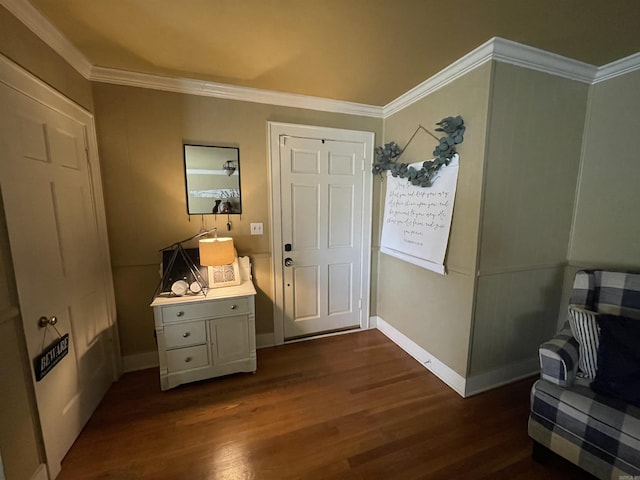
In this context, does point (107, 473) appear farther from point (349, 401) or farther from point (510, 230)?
point (510, 230)

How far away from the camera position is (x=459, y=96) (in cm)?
179

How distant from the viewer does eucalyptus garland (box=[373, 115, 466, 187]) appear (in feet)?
5.84

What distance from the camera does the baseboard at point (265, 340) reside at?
251 centimetres

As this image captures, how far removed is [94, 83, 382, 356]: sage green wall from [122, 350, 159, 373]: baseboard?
45 mm

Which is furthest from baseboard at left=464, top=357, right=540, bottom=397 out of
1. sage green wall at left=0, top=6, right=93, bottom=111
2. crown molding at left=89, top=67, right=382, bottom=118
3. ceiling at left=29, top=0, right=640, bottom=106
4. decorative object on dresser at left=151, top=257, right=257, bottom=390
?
sage green wall at left=0, top=6, right=93, bottom=111

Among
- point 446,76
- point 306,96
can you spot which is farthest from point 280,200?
point 446,76

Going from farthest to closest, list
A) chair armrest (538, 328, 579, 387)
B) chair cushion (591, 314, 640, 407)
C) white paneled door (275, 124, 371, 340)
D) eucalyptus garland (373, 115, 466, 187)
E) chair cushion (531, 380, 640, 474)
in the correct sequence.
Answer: white paneled door (275, 124, 371, 340) → eucalyptus garland (373, 115, 466, 187) → chair armrest (538, 328, 579, 387) → chair cushion (591, 314, 640, 407) → chair cushion (531, 380, 640, 474)

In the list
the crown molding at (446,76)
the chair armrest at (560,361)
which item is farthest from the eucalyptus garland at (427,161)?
the chair armrest at (560,361)

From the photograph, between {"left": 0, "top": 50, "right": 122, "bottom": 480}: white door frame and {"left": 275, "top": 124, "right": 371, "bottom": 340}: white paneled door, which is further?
{"left": 275, "top": 124, "right": 371, "bottom": 340}: white paneled door

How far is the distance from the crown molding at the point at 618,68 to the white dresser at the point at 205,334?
2963 mm

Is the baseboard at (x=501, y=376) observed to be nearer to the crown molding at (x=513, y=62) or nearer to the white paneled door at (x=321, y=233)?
the white paneled door at (x=321, y=233)

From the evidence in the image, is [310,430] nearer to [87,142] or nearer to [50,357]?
[50,357]

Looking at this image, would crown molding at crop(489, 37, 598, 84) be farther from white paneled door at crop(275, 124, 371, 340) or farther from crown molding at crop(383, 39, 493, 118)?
white paneled door at crop(275, 124, 371, 340)

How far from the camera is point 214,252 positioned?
6.28ft
